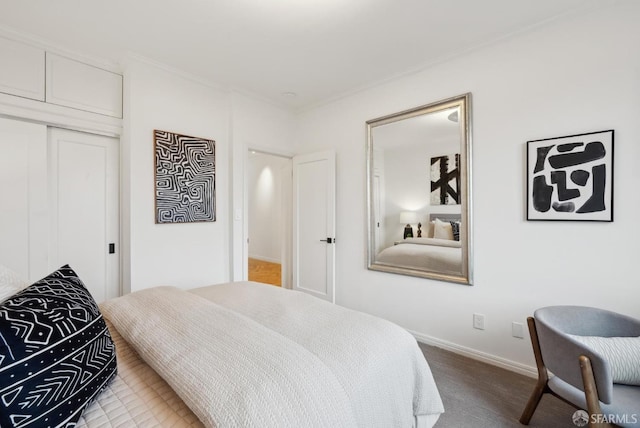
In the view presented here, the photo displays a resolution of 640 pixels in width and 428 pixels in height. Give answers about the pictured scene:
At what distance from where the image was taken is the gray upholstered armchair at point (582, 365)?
46.5 inches

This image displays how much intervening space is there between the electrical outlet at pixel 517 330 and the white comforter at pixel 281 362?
4.25 feet

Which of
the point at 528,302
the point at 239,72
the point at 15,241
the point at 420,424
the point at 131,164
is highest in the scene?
the point at 239,72

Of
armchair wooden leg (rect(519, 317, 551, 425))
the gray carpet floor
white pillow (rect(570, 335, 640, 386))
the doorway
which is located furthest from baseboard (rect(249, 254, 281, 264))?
white pillow (rect(570, 335, 640, 386))

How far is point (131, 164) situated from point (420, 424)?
2.86m

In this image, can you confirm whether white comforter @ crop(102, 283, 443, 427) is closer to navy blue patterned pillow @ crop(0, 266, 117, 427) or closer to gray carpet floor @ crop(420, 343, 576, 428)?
navy blue patterned pillow @ crop(0, 266, 117, 427)

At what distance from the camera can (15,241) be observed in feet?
7.30

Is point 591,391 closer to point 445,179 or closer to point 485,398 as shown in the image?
point 485,398

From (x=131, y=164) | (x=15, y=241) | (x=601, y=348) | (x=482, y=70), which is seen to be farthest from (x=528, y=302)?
(x=15, y=241)

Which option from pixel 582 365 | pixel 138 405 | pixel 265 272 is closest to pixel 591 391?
pixel 582 365

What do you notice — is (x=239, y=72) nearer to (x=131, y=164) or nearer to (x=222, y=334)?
(x=131, y=164)

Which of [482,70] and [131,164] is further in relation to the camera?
[131,164]

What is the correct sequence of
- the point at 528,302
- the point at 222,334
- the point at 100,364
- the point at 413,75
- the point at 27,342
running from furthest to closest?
the point at 413,75, the point at 528,302, the point at 222,334, the point at 100,364, the point at 27,342

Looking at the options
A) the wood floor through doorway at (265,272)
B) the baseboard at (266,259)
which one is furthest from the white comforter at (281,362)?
the baseboard at (266,259)

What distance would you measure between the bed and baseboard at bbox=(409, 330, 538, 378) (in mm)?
1312
